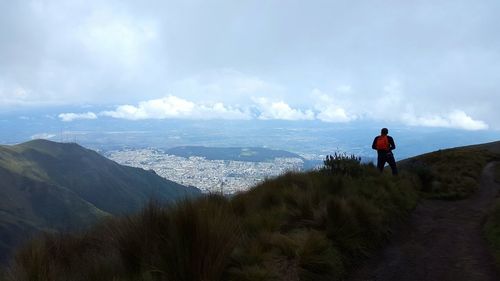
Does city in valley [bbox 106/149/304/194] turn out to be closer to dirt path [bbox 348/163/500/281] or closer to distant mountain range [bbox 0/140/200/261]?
dirt path [bbox 348/163/500/281]

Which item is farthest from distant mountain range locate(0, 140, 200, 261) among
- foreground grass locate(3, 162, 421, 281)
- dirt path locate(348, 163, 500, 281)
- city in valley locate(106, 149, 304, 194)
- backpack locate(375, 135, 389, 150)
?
foreground grass locate(3, 162, 421, 281)

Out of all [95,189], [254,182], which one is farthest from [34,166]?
[254,182]

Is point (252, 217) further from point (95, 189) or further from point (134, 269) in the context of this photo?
point (95, 189)

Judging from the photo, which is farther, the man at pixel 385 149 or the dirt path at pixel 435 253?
the man at pixel 385 149

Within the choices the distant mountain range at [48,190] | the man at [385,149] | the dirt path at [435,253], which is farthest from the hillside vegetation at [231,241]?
the distant mountain range at [48,190]

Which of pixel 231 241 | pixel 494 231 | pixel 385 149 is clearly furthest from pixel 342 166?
pixel 231 241

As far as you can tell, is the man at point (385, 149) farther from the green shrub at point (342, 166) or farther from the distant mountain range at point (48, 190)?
the distant mountain range at point (48, 190)
